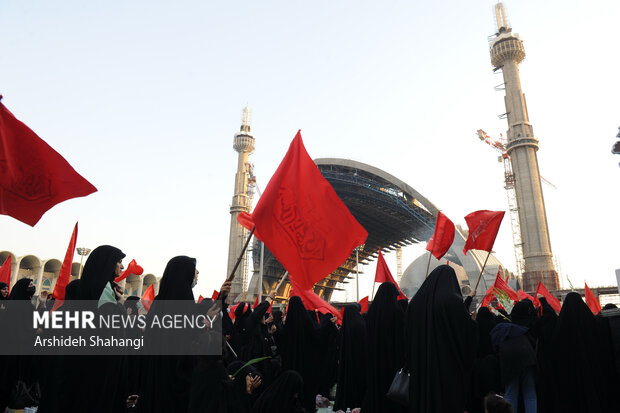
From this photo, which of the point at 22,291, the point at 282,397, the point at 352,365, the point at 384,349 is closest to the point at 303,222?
the point at 384,349

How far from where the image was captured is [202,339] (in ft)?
9.66

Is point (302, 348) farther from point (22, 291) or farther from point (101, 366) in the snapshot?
point (22, 291)

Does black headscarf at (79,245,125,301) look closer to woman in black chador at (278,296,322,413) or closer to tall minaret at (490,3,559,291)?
woman in black chador at (278,296,322,413)

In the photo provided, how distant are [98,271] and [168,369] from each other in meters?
0.96

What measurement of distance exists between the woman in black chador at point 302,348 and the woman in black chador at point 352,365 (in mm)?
811

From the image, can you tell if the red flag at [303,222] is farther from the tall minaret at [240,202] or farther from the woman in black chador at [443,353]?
the tall minaret at [240,202]

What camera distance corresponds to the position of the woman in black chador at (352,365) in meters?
4.56

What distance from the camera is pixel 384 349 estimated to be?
3934 millimetres

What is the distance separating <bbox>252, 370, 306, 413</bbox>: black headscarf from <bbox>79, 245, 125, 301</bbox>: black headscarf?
1.54 metres

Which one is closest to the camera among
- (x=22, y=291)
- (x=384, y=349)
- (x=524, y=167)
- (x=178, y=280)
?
(x=178, y=280)

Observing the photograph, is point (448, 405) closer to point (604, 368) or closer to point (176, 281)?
point (604, 368)

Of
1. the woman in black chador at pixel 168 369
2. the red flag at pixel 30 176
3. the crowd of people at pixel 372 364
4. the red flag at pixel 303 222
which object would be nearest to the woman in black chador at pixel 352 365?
the crowd of people at pixel 372 364

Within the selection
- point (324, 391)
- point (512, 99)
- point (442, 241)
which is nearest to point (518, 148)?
point (512, 99)

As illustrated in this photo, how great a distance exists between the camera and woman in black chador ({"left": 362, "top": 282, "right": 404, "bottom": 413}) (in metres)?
Result: 3.84
